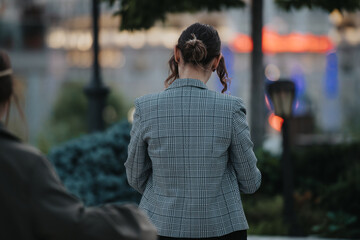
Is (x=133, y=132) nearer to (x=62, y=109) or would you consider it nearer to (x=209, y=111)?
(x=209, y=111)

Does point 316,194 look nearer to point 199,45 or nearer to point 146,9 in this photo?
A: point 146,9

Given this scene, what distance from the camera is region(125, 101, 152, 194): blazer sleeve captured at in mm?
2682

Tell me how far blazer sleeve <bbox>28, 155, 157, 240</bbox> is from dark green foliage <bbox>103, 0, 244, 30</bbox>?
613 cm

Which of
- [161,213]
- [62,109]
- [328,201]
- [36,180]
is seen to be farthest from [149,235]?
[62,109]

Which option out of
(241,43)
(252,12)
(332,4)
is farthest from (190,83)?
(241,43)

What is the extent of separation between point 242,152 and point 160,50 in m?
60.5

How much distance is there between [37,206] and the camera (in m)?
1.49

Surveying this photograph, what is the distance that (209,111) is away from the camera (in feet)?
8.44

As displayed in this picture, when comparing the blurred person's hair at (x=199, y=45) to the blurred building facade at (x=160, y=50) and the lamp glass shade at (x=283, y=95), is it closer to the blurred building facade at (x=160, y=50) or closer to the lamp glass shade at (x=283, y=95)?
the lamp glass shade at (x=283, y=95)

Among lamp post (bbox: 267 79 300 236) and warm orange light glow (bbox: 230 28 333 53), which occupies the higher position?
lamp post (bbox: 267 79 300 236)

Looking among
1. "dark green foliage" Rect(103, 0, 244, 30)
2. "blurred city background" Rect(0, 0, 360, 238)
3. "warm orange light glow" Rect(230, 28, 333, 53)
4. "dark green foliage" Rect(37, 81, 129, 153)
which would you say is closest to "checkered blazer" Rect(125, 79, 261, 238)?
"dark green foliage" Rect(103, 0, 244, 30)

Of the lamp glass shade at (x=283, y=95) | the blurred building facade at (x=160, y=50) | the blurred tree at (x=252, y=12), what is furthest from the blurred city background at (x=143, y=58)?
the lamp glass shade at (x=283, y=95)

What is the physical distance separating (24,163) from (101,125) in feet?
25.4

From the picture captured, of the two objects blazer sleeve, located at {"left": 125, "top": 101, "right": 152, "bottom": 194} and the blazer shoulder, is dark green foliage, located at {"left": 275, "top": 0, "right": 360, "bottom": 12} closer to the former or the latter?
the blazer shoulder
